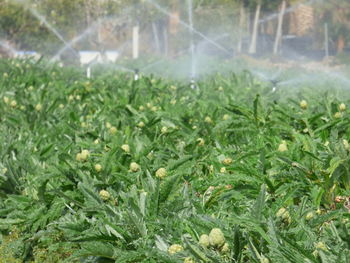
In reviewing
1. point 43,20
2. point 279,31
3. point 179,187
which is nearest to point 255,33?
point 279,31

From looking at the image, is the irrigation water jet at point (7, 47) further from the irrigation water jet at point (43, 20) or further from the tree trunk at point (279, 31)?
the tree trunk at point (279, 31)

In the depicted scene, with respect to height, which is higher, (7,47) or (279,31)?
(279,31)

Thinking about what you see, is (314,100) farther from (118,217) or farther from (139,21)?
(139,21)

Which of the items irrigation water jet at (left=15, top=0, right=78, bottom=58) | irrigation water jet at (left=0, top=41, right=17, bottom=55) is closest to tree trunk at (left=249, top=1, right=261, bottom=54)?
irrigation water jet at (left=15, top=0, right=78, bottom=58)

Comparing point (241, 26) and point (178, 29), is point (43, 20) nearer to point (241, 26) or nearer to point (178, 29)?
point (178, 29)

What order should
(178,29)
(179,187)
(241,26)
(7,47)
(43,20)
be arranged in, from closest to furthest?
(179,187) → (241,26) → (178,29) → (43,20) → (7,47)

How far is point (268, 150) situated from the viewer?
449 cm

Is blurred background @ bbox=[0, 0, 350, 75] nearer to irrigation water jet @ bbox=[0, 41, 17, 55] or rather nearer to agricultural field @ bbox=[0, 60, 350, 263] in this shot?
irrigation water jet @ bbox=[0, 41, 17, 55]

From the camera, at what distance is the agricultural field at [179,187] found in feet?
9.91

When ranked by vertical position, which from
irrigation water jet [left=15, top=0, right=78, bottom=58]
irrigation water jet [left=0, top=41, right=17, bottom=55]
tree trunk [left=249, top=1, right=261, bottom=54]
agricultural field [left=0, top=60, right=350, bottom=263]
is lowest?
irrigation water jet [left=0, top=41, right=17, bottom=55]

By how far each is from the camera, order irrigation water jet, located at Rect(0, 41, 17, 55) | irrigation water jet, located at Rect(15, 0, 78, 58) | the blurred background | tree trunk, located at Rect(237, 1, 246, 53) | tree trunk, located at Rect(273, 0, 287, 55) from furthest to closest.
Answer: irrigation water jet, located at Rect(0, 41, 17, 55), irrigation water jet, located at Rect(15, 0, 78, 58), tree trunk, located at Rect(237, 1, 246, 53), tree trunk, located at Rect(273, 0, 287, 55), the blurred background

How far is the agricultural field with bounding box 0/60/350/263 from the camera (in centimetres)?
302

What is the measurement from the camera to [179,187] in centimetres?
390

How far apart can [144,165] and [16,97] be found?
11.5ft
